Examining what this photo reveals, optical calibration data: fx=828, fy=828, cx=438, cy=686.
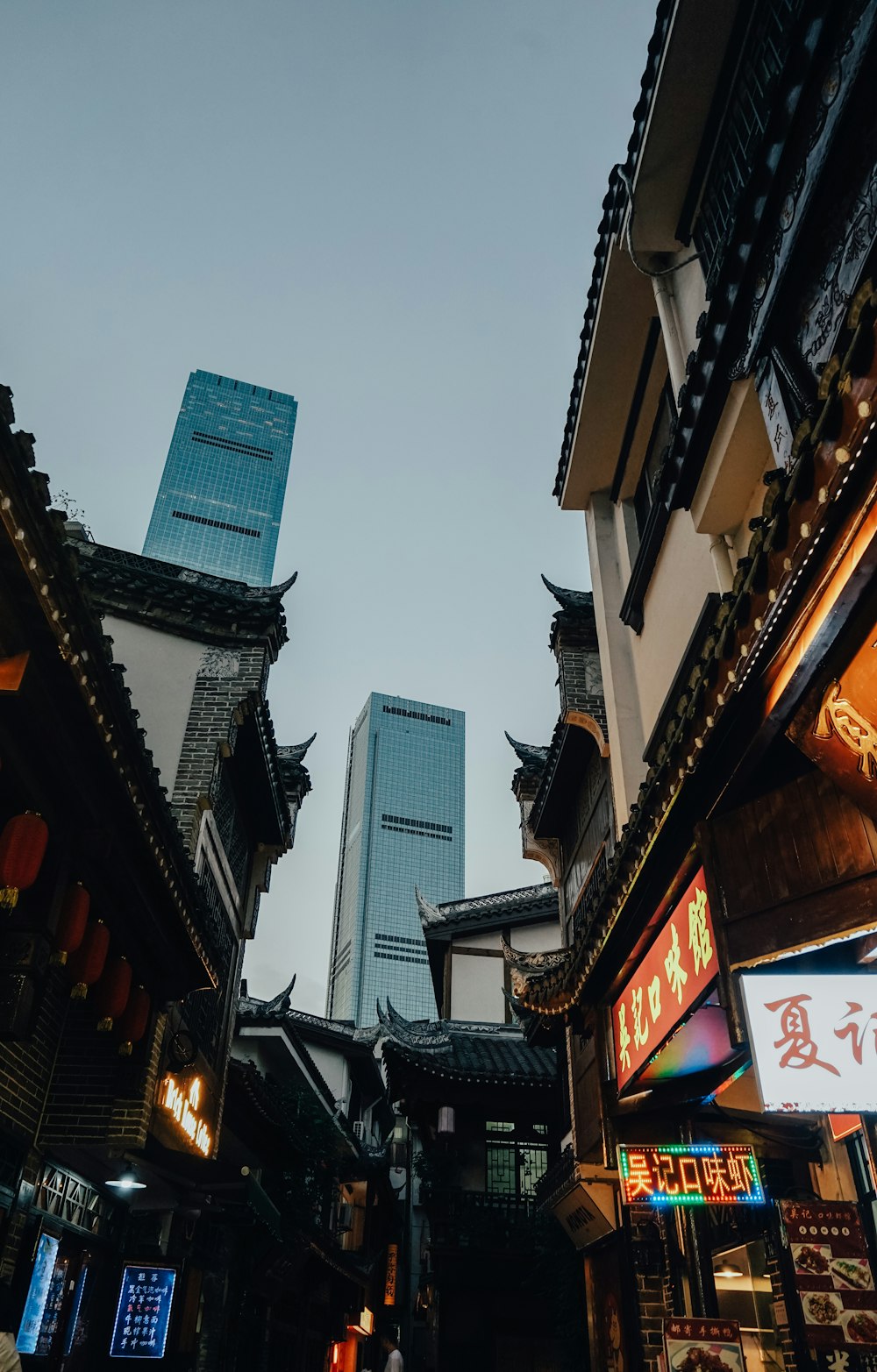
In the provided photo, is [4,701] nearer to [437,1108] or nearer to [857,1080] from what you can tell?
[857,1080]

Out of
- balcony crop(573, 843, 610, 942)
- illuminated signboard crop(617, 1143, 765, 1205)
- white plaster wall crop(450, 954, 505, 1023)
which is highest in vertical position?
white plaster wall crop(450, 954, 505, 1023)

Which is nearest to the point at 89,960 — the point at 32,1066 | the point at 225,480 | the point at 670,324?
the point at 32,1066

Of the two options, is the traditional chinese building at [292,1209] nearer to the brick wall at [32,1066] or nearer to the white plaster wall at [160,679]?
the brick wall at [32,1066]

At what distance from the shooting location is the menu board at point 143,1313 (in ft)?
30.6

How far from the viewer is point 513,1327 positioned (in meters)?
17.9

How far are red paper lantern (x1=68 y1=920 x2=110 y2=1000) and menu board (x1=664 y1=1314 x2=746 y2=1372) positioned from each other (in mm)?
5680

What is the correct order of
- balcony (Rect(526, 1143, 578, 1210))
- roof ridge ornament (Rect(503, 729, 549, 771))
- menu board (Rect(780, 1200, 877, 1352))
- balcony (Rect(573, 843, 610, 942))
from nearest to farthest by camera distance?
menu board (Rect(780, 1200, 877, 1352))
balcony (Rect(573, 843, 610, 942))
balcony (Rect(526, 1143, 578, 1210))
roof ridge ornament (Rect(503, 729, 549, 771))

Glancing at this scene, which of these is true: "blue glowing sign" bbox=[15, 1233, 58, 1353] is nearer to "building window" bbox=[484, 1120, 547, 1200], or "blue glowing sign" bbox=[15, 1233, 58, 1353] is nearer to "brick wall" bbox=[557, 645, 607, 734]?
"brick wall" bbox=[557, 645, 607, 734]

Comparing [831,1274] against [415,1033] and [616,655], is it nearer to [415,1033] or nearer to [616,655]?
[616,655]

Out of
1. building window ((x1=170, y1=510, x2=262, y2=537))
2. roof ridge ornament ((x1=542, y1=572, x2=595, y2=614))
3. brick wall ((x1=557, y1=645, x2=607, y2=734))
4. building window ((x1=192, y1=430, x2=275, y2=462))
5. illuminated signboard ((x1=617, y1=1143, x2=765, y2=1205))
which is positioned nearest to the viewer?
illuminated signboard ((x1=617, y1=1143, x2=765, y2=1205))

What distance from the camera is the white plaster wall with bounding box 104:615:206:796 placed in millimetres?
12680

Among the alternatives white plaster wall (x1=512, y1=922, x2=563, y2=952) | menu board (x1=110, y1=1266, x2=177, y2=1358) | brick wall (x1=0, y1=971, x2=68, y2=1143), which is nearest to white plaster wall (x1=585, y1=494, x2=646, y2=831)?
brick wall (x1=0, y1=971, x2=68, y2=1143)

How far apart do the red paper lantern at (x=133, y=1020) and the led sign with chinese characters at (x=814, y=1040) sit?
21.5 feet

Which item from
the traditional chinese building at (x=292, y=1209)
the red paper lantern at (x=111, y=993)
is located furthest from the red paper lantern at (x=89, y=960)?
the traditional chinese building at (x=292, y=1209)
